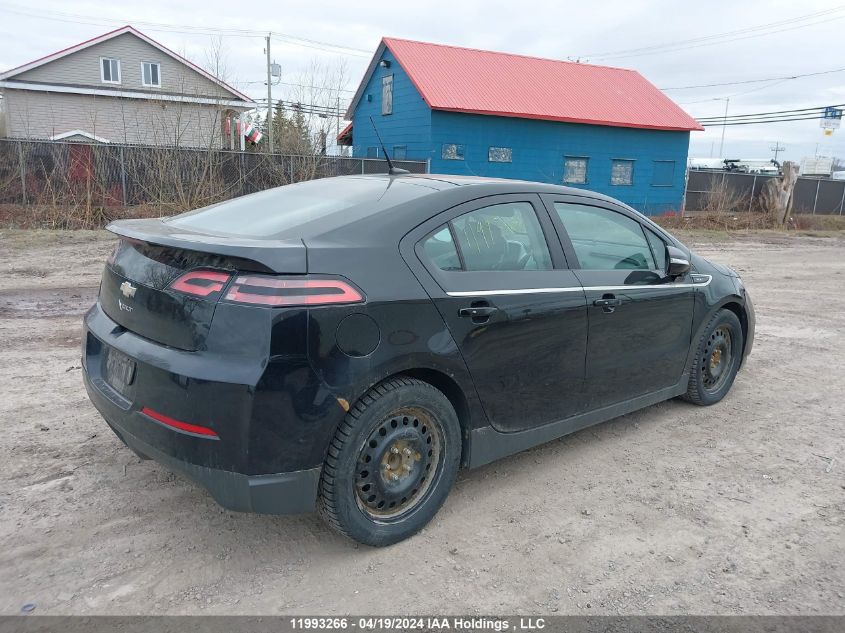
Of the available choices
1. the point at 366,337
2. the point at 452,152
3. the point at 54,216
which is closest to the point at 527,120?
the point at 452,152

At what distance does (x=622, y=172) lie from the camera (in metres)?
27.7

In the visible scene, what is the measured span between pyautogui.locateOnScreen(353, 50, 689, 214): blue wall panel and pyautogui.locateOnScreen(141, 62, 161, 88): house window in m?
11.1

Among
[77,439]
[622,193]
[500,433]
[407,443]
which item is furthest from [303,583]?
[622,193]

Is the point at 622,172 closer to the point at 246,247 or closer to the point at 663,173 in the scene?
the point at 663,173

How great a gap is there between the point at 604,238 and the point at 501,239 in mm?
938

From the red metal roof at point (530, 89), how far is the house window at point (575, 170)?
155 cm

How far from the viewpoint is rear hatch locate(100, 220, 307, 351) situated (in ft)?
8.57

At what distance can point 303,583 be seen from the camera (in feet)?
9.12

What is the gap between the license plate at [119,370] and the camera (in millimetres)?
2867

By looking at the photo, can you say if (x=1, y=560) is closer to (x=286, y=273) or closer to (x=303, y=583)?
(x=303, y=583)

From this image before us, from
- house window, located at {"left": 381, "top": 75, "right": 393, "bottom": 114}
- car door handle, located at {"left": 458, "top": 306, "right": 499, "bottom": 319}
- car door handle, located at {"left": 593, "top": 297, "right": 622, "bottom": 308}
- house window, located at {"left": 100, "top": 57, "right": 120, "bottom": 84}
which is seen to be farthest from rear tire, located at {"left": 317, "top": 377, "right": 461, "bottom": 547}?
house window, located at {"left": 100, "top": 57, "right": 120, "bottom": 84}

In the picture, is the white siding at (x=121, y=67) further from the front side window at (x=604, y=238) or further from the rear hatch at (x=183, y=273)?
the rear hatch at (x=183, y=273)

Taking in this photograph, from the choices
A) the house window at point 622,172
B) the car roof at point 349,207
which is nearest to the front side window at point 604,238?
the car roof at point 349,207

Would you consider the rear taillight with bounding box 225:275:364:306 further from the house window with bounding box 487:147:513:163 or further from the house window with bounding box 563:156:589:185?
the house window with bounding box 563:156:589:185
